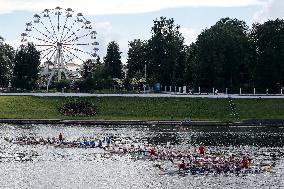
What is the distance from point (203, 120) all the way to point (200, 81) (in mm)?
42849

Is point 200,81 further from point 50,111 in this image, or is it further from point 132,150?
point 132,150

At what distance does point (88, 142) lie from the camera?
86062mm

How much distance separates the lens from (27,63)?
166375 millimetres

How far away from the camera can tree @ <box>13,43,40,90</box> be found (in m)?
165

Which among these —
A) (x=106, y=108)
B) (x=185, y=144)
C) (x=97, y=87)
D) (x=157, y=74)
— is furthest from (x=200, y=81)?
(x=185, y=144)

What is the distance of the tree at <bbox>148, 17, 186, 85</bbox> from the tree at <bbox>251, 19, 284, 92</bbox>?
20665 mm

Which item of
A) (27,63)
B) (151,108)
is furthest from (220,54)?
(27,63)

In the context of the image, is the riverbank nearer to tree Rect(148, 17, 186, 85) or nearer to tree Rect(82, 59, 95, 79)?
tree Rect(148, 17, 186, 85)

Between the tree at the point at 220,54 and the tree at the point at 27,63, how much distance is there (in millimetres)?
39155

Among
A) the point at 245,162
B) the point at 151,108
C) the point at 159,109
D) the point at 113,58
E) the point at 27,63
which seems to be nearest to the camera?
the point at 245,162

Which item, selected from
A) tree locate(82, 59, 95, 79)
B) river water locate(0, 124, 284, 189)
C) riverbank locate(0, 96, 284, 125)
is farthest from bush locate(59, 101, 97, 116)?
tree locate(82, 59, 95, 79)

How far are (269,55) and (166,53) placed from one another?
89.6 ft

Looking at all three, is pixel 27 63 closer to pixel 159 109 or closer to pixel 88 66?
pixel 88 66

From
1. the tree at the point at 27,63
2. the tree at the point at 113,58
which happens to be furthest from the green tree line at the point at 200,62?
the tree at the point at 113,58
